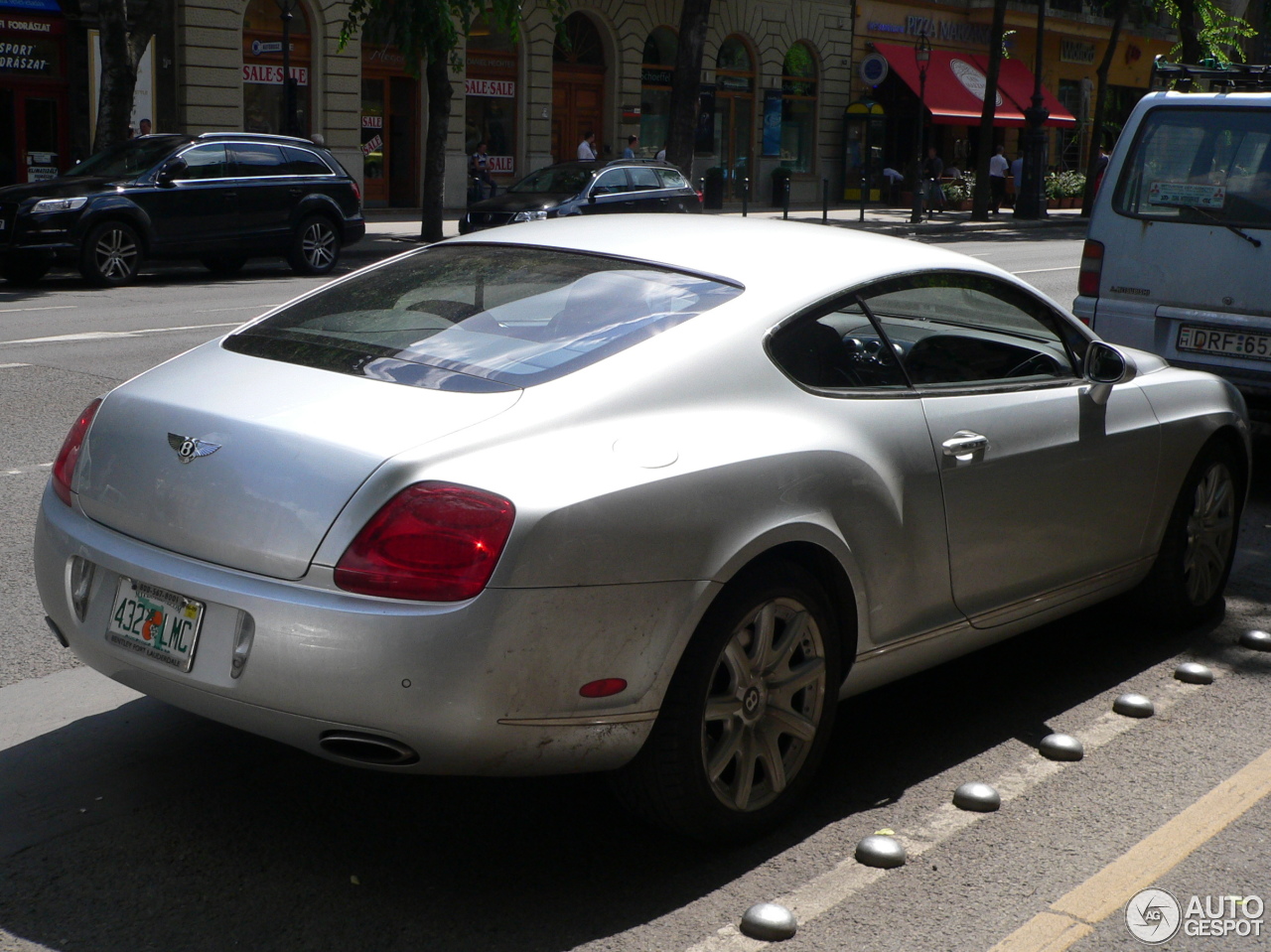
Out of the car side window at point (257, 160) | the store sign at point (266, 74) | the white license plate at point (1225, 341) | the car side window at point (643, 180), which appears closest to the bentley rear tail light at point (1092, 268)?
the white license plate at point (1225, 341)

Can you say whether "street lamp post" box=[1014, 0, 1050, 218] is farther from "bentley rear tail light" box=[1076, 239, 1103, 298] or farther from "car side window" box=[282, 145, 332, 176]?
"bentley rear tail light" box=[1076, 239, 1103, 298]

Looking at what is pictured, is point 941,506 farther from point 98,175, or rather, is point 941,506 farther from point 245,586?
point 98,175

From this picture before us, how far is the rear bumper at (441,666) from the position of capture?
116 inches

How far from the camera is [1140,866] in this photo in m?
3.51

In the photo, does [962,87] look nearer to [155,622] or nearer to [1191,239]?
[1191,239]

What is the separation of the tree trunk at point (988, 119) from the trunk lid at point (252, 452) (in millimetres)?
32720

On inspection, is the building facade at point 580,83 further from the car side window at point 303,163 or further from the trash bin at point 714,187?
the car side window at point 303,163

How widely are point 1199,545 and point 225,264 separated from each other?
1624cm

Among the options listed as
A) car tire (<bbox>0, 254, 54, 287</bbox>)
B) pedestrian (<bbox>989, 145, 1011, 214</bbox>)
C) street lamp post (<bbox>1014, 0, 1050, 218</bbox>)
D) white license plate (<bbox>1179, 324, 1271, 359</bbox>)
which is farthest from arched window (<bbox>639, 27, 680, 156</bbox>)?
white license plate (<bbox>1179, 324, 1271, 359</bbox>)

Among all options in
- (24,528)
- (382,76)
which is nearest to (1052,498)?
(24,528)

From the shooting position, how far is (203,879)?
326 centimetres

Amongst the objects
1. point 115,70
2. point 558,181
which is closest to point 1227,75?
point 558,181

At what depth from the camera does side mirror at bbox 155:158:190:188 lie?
1770 cm

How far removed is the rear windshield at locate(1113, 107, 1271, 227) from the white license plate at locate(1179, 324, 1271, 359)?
0.54 metres
